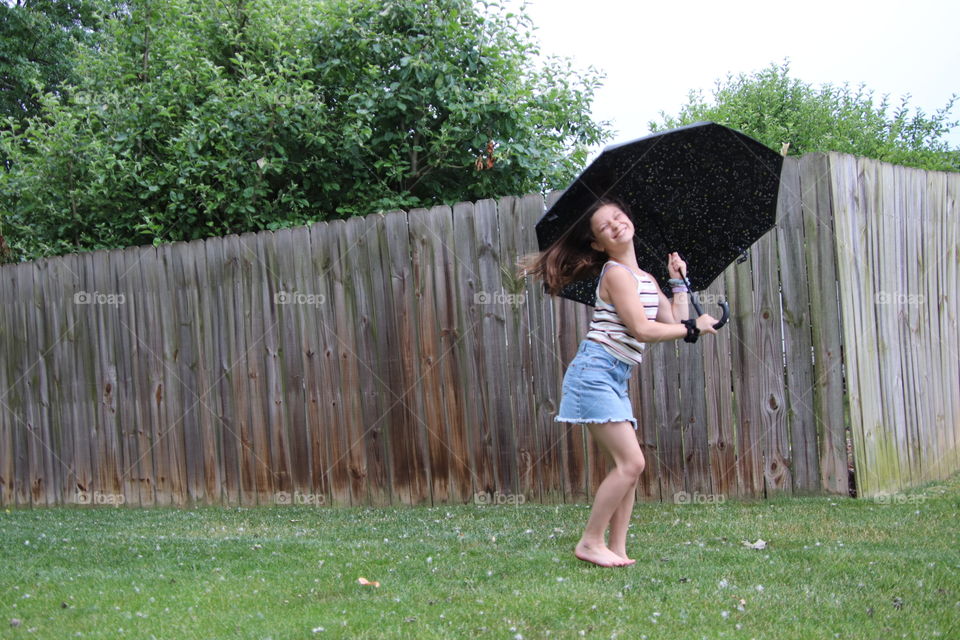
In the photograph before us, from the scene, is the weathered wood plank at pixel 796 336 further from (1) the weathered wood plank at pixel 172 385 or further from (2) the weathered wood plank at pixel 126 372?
(2) the weathered wood plank at pixel 126 372

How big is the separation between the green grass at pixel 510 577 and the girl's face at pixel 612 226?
4.86ft

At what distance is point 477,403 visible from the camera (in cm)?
590

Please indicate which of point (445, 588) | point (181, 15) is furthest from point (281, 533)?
point (181, 15)

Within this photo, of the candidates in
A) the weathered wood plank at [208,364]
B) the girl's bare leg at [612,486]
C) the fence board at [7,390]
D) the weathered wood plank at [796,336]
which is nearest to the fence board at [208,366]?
the weathered wood plank at [208,364]

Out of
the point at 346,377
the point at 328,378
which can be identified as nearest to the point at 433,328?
the point at 346,377

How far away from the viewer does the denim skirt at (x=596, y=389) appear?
391cm

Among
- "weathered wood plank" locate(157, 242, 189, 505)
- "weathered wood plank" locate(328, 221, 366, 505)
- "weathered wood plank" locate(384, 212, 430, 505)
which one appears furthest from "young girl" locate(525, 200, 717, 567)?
"weathered wood plank" locate(157, 242, 189, 505)

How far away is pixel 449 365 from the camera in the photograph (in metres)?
5.98

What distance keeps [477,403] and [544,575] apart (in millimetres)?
2179

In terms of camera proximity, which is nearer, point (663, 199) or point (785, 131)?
point (663, 199)

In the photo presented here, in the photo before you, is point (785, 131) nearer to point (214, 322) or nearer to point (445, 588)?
point (214, 322)

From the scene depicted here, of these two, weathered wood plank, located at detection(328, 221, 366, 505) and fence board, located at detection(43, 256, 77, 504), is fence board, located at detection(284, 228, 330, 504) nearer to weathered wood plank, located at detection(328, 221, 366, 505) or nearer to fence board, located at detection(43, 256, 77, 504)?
weathered wood plank, located at detection(328, 221, 366, 505)

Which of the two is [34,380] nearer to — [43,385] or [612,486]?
[43,385]

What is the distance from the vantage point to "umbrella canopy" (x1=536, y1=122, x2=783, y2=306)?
3861mm
